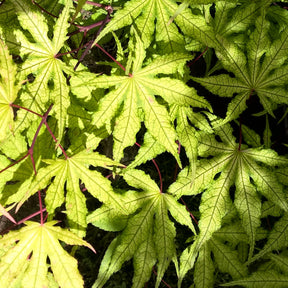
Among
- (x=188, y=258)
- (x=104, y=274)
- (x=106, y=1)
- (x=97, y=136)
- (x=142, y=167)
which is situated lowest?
(x=104, y=274)

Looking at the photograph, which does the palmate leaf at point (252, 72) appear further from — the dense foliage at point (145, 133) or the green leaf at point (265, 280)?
the green leaf at point (265, 280)

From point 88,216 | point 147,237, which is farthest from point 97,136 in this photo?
point 147,237

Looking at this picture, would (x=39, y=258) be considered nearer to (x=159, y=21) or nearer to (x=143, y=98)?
(x=143, y=98)

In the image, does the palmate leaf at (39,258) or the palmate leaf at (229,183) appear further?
the palmate leaf at (229,183)

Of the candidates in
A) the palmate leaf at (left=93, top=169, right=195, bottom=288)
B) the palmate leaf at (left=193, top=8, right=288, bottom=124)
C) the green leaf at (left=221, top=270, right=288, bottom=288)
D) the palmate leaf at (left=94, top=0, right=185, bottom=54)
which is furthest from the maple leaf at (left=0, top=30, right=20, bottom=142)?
the green leaf at (left=221, top=270, right=288, bottom=288)

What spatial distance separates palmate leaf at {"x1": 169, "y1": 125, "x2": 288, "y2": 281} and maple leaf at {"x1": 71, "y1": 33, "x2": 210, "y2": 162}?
0.79 feet

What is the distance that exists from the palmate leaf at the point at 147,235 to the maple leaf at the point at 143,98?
0.24 m

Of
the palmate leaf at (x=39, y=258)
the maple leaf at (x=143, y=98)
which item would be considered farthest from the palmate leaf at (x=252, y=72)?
the palmate leaf at (x=39, y=258)

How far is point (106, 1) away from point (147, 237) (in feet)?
3.11

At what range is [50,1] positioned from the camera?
1.26 metres

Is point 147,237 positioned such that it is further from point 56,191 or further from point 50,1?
point 50,1

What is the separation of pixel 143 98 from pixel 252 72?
1.26ft

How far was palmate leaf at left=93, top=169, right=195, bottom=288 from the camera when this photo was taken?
3.80 feet

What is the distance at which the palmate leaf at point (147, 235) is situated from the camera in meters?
1.16
